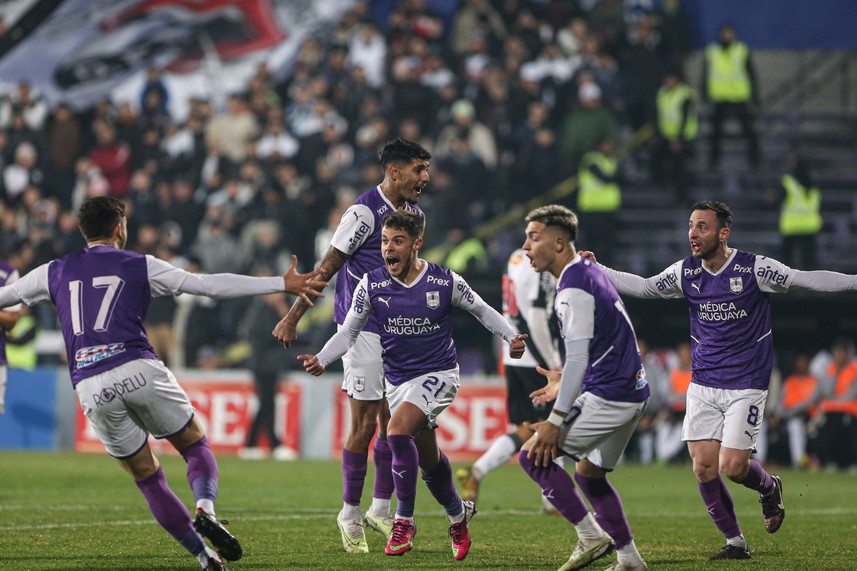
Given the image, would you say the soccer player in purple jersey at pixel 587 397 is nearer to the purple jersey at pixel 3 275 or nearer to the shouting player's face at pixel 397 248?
the shouting player's face at pixel 397 248

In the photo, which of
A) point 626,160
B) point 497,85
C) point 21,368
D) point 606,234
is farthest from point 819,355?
point 21,368

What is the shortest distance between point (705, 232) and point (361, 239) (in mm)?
2265

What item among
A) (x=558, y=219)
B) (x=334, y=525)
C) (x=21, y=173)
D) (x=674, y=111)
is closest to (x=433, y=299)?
(x=558, y=219)

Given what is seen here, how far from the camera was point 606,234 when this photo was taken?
20609 millimetres

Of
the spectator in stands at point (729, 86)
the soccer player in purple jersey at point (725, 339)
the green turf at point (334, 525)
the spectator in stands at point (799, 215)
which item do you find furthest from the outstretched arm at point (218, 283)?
the spectator in stands at point (729, 86)

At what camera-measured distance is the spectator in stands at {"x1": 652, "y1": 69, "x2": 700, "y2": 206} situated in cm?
2162

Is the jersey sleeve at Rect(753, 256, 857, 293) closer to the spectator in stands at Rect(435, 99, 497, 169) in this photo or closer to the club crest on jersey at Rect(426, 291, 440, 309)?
the club crest on jersey at Rect(426, 291, 440, 309)

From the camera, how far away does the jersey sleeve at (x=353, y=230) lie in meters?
9.38

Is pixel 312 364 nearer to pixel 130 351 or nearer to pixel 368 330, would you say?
pixel 368 330

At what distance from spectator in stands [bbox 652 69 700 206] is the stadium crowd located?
0.27 meters

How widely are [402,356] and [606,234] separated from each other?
12116 mm

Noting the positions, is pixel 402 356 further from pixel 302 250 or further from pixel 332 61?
pixel 332 61

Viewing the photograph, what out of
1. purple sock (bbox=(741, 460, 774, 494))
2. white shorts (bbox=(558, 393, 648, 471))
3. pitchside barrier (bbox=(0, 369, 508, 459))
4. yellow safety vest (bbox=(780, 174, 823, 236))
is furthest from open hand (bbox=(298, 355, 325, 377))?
yellow safety vest (bbox=(780, 174, 823, 236))

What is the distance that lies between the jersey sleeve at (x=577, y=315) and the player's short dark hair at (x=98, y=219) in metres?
2.48
